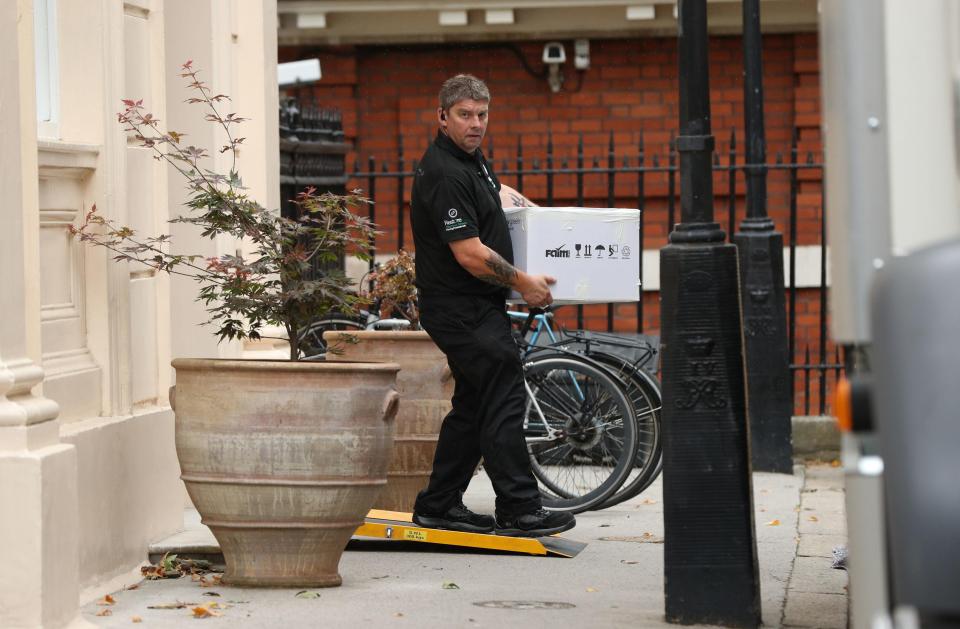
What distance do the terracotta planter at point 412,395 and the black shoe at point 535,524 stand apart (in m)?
0.62

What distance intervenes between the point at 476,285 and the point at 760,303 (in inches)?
132

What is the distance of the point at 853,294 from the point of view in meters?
2.93

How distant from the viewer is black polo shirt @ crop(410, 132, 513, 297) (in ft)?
20.1

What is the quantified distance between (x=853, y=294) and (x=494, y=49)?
993 cm

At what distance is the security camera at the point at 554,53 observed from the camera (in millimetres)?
12289

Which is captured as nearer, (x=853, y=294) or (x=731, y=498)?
(x=853, y=294)

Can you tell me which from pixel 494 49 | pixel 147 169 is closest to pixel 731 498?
pixel 147 169

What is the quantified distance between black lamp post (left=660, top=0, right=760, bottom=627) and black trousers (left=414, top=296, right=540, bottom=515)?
1288mm

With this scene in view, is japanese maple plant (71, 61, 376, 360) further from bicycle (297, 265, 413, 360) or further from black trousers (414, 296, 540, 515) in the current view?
bicycle (297, 265, 413, 360)

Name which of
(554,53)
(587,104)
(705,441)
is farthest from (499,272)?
(587,104)

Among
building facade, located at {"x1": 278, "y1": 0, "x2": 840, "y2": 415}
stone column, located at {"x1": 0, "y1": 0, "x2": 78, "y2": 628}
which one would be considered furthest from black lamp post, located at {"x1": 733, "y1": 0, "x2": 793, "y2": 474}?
stone column, located at {"x1": 0, "y1": 0, "x2": 78, "y2": 628}

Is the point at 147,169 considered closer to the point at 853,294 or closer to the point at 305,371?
the point at 305,371

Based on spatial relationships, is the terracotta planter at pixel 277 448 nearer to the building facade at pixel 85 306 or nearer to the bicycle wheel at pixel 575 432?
the building facade at pixel 85 306

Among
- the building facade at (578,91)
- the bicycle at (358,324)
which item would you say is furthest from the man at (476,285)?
the building facade at (578,91)
